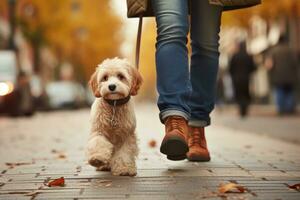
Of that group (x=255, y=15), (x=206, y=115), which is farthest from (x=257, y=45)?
(x=206, y=115)

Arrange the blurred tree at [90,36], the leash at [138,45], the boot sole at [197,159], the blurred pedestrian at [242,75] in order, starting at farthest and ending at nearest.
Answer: the blurred tree at [90,36] → the blurred pedestrian at [242,75] → the boot sole at [197,159] → the leash at [138,45]

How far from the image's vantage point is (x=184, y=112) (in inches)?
183

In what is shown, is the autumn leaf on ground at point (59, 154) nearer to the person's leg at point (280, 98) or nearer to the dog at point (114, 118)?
the dog at point (114, 118)

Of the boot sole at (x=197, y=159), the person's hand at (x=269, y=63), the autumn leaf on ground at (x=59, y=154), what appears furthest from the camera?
the person's hand at (x=269, y=63)

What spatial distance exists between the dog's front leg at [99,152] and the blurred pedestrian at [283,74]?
42.8 ft

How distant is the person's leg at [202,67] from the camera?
5070 mm

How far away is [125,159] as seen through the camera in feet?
14.5

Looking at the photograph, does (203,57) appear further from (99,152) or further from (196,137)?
(99,152)

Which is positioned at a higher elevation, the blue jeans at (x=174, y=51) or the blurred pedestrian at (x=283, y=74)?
the blue jeans at (x=174, y=51)

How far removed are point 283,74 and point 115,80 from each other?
13.1 metres

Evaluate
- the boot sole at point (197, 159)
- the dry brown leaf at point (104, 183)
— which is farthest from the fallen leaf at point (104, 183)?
the boot sole at point (197, 159)

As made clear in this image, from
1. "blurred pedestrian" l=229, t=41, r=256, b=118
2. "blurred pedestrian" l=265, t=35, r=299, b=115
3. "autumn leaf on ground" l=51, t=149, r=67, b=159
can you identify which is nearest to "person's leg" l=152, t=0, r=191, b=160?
"autumn leaf on ground" l=51, t=149, r=67, b=159

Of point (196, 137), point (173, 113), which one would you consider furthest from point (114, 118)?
point (196, 137)

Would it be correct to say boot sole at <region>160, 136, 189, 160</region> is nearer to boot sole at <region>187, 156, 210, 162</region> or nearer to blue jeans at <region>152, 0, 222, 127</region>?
blue jeans at <region>152, 0, 222, 127</region>
